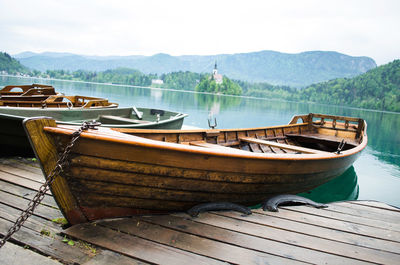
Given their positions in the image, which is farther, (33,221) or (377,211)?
(377,211)

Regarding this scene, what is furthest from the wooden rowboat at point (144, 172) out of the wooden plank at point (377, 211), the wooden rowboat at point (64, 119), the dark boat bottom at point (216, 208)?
the wooden rowboat at point (64, 119)

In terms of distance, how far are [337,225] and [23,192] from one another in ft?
13.6

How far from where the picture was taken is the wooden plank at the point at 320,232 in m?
3.12

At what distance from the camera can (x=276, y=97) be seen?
10681 cm

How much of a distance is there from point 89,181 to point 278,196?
272cm

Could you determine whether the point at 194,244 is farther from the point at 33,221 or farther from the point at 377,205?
the point at 377,205

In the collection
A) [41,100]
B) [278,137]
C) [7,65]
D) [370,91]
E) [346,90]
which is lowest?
[278,137]

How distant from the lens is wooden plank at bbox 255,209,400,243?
339 cm

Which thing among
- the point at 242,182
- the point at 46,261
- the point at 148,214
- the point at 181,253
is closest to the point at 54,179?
the point at 46,261

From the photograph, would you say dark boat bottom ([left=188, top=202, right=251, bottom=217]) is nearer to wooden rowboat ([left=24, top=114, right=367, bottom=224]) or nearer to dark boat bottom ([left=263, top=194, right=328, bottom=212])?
wooden rowboat ([left=24, top=114, right=367, bottom=224])

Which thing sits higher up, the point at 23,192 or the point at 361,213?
the point at 23,192

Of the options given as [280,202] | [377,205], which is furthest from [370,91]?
[280,202]

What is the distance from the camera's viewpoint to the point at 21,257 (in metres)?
2.38

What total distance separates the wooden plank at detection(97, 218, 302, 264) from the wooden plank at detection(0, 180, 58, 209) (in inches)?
38.7
